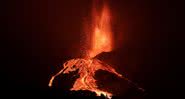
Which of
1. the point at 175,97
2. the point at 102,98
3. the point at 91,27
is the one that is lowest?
the point at 175,97

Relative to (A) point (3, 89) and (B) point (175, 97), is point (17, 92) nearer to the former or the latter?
(A) point (3, 89)

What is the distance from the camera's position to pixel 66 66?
22391 mm

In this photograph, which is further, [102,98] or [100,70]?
[100,70]

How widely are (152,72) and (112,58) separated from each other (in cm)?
264

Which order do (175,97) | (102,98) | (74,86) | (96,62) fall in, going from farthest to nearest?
(175,97), (96,62), (74,86), (102,98)

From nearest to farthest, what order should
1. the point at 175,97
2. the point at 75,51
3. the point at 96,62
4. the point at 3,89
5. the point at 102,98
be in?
the point at 102,98 → the point at 3,89 → the point at 96,62 → the point at 175,97 → the point at 75,51

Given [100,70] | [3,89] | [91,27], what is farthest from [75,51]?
[3,89]

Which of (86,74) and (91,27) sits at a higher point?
(91,27)

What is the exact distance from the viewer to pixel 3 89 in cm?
1753

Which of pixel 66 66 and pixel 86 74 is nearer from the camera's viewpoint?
pixel 86 74

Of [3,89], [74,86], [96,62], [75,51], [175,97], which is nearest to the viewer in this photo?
[3,89]

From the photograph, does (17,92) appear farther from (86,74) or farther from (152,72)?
(152,72)

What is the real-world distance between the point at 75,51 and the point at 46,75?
2.97 meters

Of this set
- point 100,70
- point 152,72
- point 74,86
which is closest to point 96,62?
point 100,70
